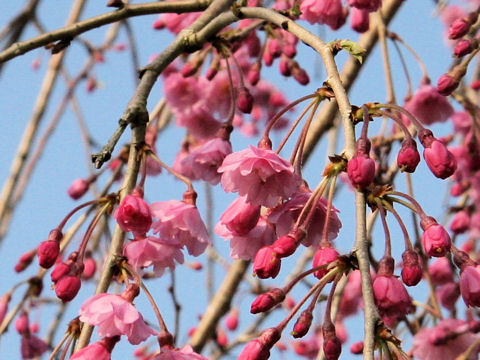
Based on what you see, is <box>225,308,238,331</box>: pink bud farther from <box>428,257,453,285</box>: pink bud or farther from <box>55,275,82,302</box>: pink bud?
<box>55,275,82,302</box>: pink bud

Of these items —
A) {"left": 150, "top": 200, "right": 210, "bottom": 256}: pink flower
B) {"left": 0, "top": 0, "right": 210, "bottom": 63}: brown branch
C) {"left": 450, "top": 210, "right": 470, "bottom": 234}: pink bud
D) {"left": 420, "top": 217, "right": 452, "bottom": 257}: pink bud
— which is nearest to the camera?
{"left": 420, "top": 217, "right": 452, "bottom": 257}: pink bud

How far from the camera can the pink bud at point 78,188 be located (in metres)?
3.16

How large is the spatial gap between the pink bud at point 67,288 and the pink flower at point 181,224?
26 centimetres

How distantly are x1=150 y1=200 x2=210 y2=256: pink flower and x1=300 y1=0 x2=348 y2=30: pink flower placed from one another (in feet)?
3.05

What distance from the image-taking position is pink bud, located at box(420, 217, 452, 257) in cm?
150

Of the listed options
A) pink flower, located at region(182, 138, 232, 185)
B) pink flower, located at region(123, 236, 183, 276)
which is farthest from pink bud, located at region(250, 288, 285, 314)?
pink flower, located at region(182, 138, 232, 185)

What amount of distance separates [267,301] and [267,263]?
71 millimetres

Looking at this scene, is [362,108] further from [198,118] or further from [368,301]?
[198,118]

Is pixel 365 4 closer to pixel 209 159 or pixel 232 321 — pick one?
pixel 209 159

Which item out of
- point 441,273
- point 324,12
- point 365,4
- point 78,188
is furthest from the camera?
point 441,273

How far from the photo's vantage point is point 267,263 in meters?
1.48

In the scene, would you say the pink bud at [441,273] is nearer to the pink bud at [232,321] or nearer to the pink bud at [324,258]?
the pink bud at [232,321]

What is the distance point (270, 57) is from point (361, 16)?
43 cm

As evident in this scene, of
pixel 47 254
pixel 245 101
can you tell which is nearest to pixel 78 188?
pixel 245 101
